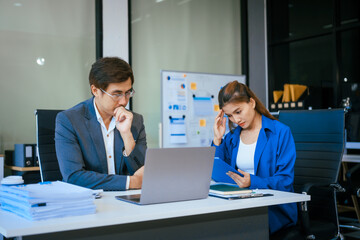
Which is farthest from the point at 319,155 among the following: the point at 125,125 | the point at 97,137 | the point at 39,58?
the point at 39,58

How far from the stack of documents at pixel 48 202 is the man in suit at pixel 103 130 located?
55cm

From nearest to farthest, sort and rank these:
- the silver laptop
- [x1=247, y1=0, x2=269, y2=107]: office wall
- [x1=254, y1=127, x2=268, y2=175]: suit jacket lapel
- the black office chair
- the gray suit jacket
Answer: the silver laptop
the gray suit jacket
[x1=254, y1=127, x2=268, y2=175]: suit jacket lapel
the black office chair
[x1=247, y1=0, x2=269, y2=107]: office wall

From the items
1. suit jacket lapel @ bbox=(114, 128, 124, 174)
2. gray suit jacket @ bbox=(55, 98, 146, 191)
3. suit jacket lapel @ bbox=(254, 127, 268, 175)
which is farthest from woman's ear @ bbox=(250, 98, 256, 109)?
suit jacket lapel @ bbox=(114, 128, 124, 174)

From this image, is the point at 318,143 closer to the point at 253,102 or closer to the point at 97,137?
the point at 253,102

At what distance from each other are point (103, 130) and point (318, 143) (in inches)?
53.2

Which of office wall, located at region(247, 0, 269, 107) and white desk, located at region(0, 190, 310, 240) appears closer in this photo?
white desk, located at region(0, 190, 310, 240)

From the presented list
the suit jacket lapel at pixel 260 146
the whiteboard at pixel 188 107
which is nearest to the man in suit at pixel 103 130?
the suit jacket lapel at pixel 260 146

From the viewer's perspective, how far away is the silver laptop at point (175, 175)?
1.36 meters

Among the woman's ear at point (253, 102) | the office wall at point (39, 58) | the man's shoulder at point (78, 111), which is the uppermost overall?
the office wall at point (39, 58)

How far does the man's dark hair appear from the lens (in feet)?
6.59

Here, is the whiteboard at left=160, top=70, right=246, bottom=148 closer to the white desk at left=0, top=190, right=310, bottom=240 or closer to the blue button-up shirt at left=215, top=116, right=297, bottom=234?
the blue button-up shirt at left=215, top=116, right=297, bottom=234

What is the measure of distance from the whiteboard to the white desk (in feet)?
9.77

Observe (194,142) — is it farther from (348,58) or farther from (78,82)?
(348,58)

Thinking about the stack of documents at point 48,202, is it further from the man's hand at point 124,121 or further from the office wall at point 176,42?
the office wall at point 176,42
